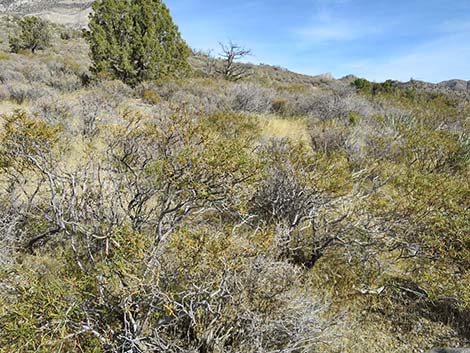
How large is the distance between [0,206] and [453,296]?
5030 millimetres

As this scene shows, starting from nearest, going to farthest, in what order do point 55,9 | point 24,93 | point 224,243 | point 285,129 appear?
point 224,243, point 285,129, point 24,93, point 55,9

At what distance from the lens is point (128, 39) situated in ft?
40.7

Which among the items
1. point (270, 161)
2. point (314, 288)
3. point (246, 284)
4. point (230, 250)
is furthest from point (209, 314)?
point (270, 161)

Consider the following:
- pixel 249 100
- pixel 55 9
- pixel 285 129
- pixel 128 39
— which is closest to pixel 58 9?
pixel 55 9

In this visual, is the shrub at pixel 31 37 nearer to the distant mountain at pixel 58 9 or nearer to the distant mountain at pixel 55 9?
the distant mountain at pixel 58 9

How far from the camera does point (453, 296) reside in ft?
9.65

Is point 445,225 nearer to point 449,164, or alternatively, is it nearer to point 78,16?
point 449,164

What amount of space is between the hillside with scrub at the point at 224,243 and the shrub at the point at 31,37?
2081 cm

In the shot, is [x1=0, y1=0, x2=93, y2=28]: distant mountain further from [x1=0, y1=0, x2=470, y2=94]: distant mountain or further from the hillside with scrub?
the hillside with scrub

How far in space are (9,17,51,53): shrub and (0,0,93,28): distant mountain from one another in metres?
41.9

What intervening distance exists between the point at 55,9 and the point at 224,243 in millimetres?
86803

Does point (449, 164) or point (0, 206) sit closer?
point (0, 206)

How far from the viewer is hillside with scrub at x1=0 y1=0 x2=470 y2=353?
1.93 meters

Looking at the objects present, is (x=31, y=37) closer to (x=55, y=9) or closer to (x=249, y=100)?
(x=249, y=100)
